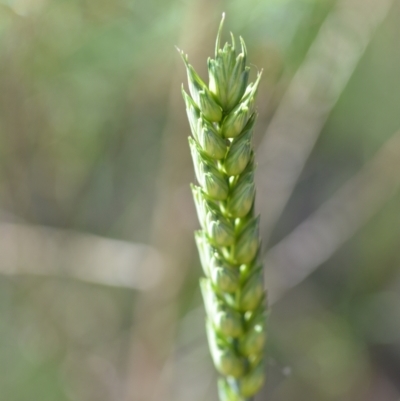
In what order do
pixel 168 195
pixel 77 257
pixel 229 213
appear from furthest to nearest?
1. pixel 77 257
2. pixel 168 195
3. pixel 229 213

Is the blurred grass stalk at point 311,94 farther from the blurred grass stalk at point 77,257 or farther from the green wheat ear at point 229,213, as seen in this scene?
the green wheat ear at point 229,213

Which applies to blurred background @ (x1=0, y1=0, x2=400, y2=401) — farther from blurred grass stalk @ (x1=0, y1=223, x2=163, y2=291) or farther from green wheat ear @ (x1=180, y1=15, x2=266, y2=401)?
green wheat ear @ (x1=180, y1=15, x2=266, y2=401)

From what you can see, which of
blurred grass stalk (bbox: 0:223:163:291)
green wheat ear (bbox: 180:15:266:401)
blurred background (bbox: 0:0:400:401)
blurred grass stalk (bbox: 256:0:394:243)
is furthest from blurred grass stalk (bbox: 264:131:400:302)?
green wheat ear (bbox: 180:15:266:401)

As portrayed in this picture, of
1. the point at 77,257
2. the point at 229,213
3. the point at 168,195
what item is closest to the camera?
the point at 229,213

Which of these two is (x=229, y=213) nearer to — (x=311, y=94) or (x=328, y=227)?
(x=311, y=94)

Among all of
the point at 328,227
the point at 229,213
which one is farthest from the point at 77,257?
the point at 229,213

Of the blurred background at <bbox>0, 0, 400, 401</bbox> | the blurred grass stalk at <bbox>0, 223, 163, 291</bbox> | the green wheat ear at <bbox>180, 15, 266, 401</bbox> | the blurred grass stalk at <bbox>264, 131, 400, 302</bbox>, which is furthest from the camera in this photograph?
the blurred grass stalk at <bbox>264, 131, 400, 302</bbox>
